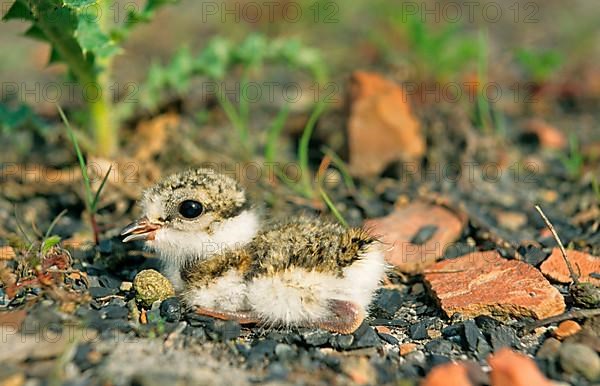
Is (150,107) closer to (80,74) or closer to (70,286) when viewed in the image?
(80,74)

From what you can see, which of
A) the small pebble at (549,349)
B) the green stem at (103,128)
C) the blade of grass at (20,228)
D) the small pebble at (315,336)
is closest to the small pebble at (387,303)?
the small pebble at (315,336)

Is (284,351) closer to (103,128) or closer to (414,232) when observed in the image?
(414,232)

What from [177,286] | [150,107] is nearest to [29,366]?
[177,286]

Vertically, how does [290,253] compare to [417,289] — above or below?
above

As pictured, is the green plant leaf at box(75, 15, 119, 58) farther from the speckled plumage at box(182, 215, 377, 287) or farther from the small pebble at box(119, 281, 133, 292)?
the speckled plumage at box(182, 215, 377, 287)

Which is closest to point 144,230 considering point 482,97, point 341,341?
point 341,341

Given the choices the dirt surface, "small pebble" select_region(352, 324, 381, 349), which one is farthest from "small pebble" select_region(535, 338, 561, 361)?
"small pebble" select_region(352, 324, 381, 349)

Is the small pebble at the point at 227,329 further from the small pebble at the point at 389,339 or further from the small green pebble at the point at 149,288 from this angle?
the small pebble at the point at 389,339
